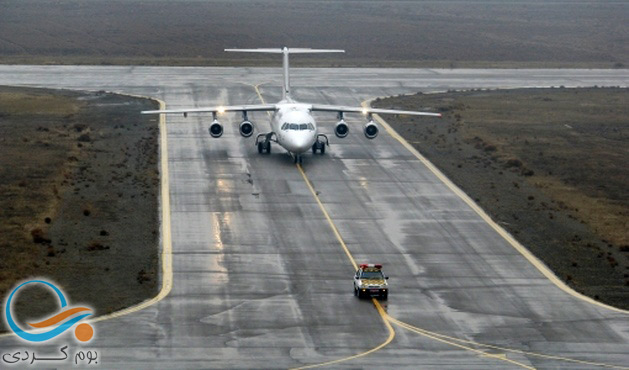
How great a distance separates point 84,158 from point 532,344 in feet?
140

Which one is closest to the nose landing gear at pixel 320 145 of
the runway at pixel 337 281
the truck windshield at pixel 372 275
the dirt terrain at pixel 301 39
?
the runway at pixel 337 281

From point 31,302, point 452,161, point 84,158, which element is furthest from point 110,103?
point 31,302

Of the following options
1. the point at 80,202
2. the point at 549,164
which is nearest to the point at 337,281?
the point at 80,202

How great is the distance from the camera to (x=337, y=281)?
166 feet

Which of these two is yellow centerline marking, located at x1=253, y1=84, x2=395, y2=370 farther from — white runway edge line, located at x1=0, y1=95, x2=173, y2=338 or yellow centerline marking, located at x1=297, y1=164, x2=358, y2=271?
white runway edge line, located at x1=0, y1=95, x2=173, y2=338

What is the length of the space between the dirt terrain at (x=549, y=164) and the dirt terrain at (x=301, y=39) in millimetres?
34266

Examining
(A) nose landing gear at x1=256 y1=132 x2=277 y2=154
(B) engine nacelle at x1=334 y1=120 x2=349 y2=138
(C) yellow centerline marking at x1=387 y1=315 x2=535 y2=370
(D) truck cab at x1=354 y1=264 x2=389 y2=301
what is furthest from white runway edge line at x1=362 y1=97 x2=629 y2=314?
(A) nose landing gear at x1=256 y1=132 x2=277 y2=154

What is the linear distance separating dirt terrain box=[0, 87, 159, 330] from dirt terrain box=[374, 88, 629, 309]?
788 inches

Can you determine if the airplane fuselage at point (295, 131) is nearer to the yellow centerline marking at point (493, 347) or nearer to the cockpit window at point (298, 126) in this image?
the cockpit window at point (298, 126)

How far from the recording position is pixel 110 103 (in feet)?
338

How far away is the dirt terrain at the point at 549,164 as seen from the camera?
56.3 m

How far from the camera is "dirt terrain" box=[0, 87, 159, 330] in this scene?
49406 millimetres

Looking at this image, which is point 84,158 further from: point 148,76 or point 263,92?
point 148,76

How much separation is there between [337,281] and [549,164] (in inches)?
1301
